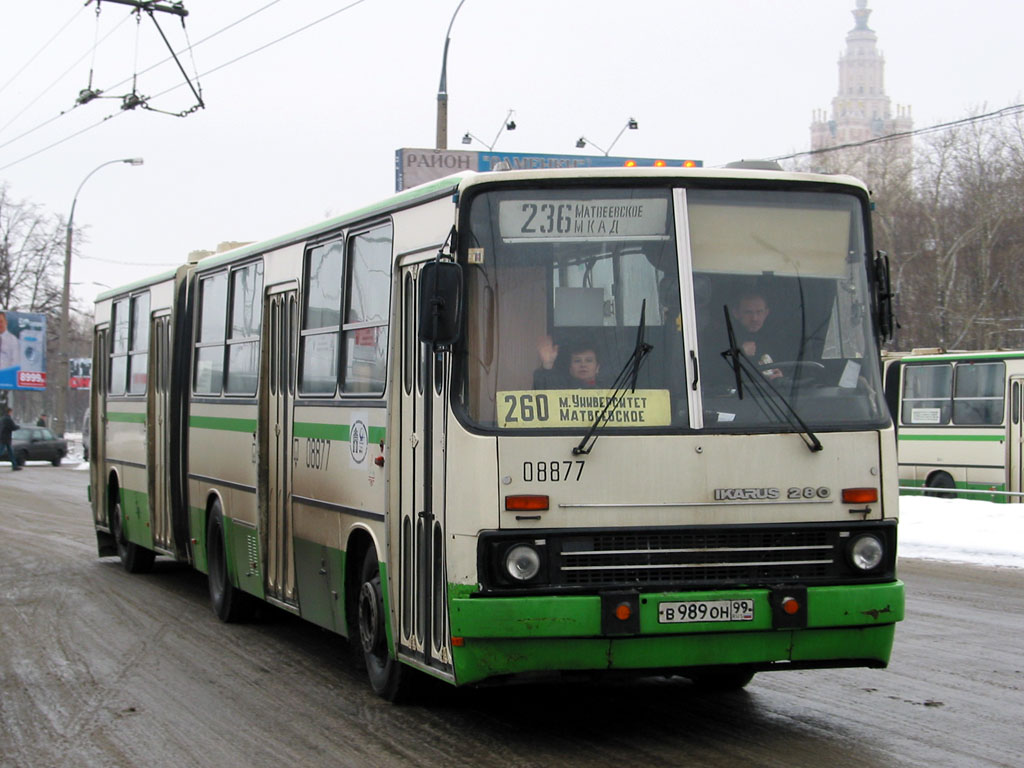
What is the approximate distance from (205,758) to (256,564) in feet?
13.4

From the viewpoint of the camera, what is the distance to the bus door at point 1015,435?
2641cm

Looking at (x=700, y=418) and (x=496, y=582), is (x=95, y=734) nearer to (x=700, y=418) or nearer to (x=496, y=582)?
(x=496, y=582)

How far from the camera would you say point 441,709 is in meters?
8.15

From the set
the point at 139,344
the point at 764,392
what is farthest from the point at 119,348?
the point at 764,392

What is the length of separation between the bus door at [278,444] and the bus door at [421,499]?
2442mm

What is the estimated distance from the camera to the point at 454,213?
7324 millimetres

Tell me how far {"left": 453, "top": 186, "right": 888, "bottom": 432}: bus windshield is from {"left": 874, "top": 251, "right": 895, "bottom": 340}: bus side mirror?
6.9 inches

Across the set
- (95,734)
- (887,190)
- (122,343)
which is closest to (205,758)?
(95,734)

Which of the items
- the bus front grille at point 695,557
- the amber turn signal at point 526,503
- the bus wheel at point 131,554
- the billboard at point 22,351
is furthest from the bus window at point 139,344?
the billboard at point 22,351

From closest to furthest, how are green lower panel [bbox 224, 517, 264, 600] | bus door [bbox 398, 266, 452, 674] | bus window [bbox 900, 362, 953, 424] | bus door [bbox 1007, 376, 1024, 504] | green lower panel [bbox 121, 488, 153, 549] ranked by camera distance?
bus door [bbox 398, 266, 452, 674] → green lower panel [bbox 224, 517, 264, 600] → green lower panel [bbox 121, 488, 153, 549] → bus door [bbox 1007, 376, 1024, 504] → bus window [bbox 900, 362, 953, 424]

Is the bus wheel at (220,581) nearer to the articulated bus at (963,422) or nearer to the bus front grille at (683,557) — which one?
the bus front grille at (683,557)

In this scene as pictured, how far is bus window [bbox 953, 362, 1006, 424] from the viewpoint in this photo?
2691 centimetres

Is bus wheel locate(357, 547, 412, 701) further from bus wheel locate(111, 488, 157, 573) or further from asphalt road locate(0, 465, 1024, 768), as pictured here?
bus wheel locate(111, 488, 157, 573)

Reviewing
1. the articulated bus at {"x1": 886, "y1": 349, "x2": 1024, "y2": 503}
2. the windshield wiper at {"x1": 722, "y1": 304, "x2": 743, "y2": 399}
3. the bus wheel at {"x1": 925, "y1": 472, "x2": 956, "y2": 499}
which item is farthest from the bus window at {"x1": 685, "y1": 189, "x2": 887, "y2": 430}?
the bus wheel at {"x1": 925, "y1": 472, "x2": 956, "y2": 499}
